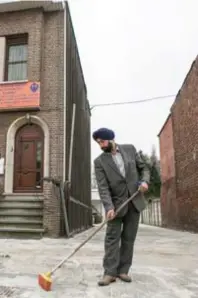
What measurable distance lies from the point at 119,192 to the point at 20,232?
5.39 meters

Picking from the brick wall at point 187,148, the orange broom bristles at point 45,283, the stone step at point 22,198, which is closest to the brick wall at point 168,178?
the brick wall at point 187,148

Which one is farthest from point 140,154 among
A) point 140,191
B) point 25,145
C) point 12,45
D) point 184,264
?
point 12,45

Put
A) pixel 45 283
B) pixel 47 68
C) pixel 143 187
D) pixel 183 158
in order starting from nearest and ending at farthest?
pixel 45 283, pixel 143 187, pixel 47 68, pixel 183 158

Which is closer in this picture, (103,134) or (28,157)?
(103,134)

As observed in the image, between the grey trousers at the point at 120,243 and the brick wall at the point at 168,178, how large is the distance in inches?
467

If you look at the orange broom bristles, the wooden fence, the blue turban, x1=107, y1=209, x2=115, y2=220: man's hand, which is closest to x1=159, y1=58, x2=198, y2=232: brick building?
the wooden fence

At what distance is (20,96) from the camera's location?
9883 mm

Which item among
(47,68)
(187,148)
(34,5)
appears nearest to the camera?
(47,68)

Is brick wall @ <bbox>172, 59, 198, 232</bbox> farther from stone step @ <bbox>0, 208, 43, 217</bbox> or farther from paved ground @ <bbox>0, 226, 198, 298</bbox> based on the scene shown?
paved ground @ <bbox>0, 226, 198, 298</bbox>

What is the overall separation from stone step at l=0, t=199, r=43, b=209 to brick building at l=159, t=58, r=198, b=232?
17.3ft

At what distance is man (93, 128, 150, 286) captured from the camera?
3547 mm

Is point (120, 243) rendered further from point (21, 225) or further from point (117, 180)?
point (21, 225)

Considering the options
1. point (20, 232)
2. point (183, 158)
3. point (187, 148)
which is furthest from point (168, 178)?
point (20, 232)

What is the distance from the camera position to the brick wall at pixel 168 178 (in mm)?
15844
